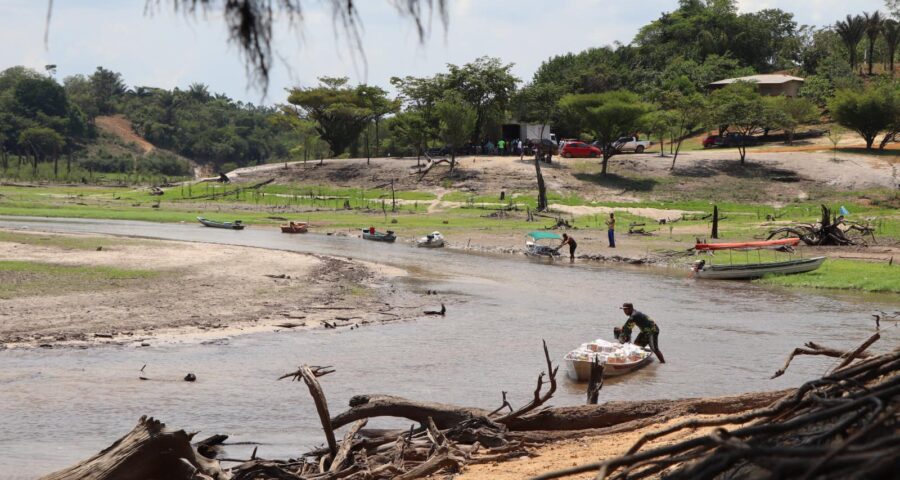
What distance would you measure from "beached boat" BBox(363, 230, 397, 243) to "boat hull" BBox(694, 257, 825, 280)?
59.2ft

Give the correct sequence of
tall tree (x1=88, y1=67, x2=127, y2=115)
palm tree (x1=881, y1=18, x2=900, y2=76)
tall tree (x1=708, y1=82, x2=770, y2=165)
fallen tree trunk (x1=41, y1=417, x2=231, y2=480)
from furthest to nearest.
A: tall tree (x1=88, y1=67, x2=127, y2=115) → palm tree (x1=881, y1=18, x2=900, y2=76) → tall tree (x1=708, y1=82, x2=770, y2=165) → fallen tree trunk (x1=41, y1=417, x2=231, y2=480)

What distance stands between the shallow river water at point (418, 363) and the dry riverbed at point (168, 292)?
117 centimetres

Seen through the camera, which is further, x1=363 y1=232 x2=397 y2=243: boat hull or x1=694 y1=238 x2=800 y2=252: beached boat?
x1=363 y1=232 x2=397 y2=243: boat hull

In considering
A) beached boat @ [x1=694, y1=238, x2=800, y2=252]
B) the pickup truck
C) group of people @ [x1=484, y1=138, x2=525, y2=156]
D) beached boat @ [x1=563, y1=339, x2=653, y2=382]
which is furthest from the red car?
beached boat @ [x1=563, y1=339, x2=653, y2=382]

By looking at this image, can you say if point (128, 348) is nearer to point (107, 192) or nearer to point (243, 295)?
point (243, 295)

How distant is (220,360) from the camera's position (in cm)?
2044

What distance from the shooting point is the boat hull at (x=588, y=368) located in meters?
19.2

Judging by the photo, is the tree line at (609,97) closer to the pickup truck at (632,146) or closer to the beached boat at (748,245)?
the pickup truck at (632,146)

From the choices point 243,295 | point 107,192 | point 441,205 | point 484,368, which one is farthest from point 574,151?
point 484,368

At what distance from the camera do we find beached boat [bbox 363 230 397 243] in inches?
1975

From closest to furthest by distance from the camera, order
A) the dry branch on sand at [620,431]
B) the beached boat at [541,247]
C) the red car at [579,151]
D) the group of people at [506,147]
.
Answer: the dry branch on sand at [620,431] → the beached boat at [541,247] → the red car at [579,151] → the group of people at [506,147]

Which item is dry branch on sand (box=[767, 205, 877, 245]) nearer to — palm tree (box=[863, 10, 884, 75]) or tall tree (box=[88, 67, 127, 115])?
palm tree (box=[863, 10, 884, 75])

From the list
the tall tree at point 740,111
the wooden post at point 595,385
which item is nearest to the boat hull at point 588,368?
the wooden post at point 595,385

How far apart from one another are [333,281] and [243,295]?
16.8 feet
